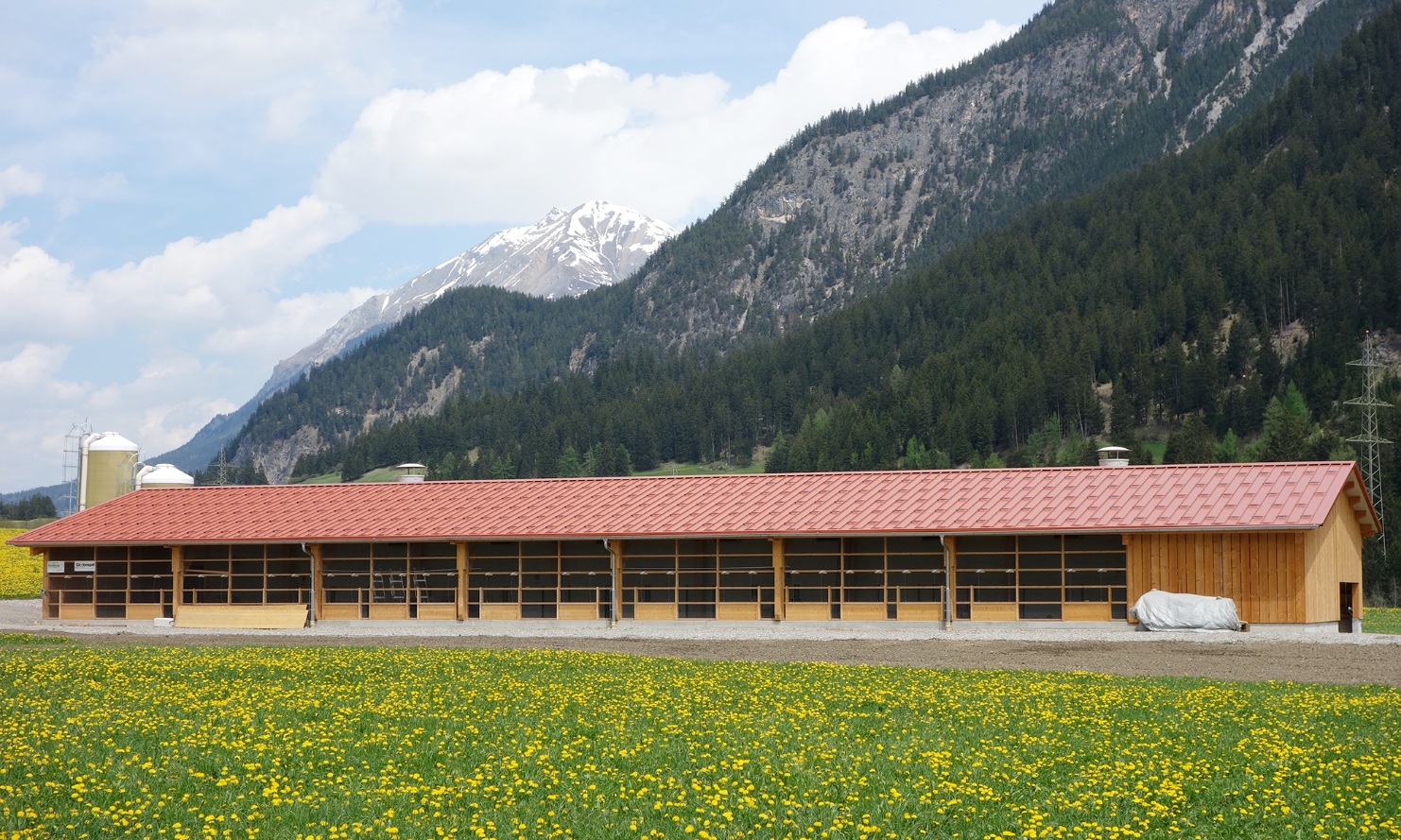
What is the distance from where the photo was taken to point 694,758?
599 inches

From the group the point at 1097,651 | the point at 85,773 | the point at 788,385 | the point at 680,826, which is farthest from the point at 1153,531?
the point at 788,385

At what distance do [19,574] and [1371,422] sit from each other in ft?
274

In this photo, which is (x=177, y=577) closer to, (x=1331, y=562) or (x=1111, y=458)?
(x=1111, y=458)

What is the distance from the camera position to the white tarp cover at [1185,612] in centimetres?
3512

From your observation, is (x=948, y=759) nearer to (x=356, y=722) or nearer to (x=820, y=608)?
(x=356, y=722)

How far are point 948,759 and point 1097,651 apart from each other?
57.1 feet

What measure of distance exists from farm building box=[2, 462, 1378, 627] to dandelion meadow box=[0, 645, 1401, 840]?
14.5 m

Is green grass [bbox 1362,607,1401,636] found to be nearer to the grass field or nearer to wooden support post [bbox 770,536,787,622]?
wooden support post [bbox 770,536,787,622]

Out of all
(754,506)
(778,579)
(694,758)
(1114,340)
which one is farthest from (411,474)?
(1114,340)

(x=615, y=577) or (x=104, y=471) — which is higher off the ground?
(x=104, y=471)

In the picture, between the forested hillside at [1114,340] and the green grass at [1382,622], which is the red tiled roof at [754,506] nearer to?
the green grass at [1382,622]

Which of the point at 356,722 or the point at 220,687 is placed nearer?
the point at 356,722

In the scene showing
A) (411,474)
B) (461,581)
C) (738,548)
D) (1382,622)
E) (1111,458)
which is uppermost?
(1111,458)

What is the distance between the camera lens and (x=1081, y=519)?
121ft
